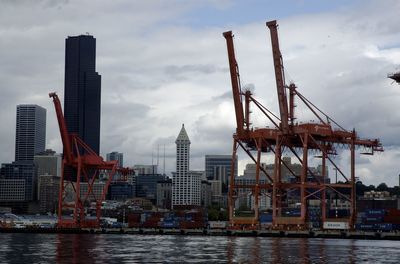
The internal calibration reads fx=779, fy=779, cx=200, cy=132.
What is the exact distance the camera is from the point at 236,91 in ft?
427

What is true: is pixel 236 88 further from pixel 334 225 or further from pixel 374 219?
pixel 374 219

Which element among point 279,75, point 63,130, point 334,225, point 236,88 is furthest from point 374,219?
point 63,130

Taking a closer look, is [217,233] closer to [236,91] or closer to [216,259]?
[236,91]

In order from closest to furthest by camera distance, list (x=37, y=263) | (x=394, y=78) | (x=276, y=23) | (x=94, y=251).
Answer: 1. (x=37, y=263)
2. (x=94, y=251)
3. (x=394, y=78)
4. (x=276, y=23)

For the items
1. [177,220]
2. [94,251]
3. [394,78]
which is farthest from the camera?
[177,220]

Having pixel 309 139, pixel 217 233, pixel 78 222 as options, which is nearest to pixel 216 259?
pixel 309 139

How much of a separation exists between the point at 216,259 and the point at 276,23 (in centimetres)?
6323

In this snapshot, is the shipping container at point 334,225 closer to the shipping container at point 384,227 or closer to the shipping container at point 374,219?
the shipping container at point 384,227

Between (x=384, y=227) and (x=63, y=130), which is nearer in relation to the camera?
(x=384, y=227)

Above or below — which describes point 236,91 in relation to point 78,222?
above

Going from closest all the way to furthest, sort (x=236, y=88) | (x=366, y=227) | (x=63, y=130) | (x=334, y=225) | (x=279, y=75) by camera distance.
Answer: (x=279, y=75), (x=236, y=88), (x=334, y=225), (x=366, y=227), (x=63, y=130)

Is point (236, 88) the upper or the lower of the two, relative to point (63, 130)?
upper

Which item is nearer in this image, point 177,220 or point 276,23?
point 276,23

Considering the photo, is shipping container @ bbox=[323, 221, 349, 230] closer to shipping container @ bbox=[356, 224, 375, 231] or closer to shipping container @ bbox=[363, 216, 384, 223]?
shipping container @ bbox=[356, 224, 375, 231]
